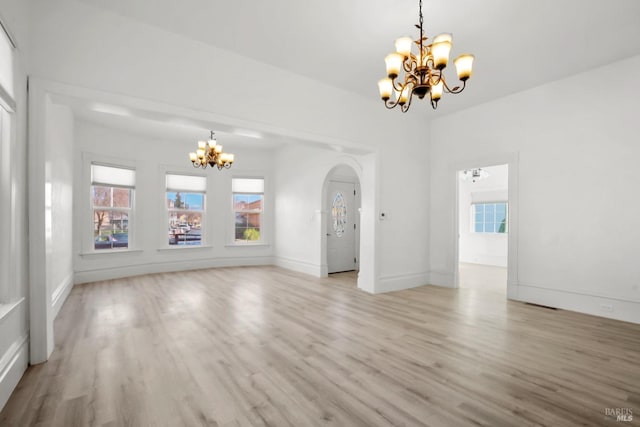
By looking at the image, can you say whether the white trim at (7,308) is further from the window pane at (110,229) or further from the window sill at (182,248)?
the window sill at (182,248)

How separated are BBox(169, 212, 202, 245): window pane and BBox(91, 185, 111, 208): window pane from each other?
4.22 ft

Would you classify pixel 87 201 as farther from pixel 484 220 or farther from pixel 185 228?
pixel 484 220

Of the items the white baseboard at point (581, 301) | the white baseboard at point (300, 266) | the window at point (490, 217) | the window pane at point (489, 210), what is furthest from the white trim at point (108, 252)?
the window pane at point (489, 210)

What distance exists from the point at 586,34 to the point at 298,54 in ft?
10.3

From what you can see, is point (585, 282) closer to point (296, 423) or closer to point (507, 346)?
point (507, 346)

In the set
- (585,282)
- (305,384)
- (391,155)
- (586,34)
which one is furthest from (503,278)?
(305,384)

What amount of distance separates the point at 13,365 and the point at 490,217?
964 centimetres

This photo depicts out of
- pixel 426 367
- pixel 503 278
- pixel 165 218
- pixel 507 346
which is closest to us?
pixel 426 367

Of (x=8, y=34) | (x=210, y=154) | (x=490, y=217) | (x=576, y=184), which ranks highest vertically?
(x=8, y=34)

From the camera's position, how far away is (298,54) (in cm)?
368

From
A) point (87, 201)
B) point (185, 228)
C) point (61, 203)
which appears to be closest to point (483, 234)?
point (185, 228)

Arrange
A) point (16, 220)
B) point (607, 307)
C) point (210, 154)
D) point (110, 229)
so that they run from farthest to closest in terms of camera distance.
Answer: point (110, 229)
point (210, 154)
point (607, 307)
point (16, 220)

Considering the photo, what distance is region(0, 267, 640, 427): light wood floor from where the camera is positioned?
194cm

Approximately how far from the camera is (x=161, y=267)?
689 centimetres
